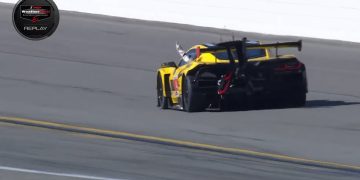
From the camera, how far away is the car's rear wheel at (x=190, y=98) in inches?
776

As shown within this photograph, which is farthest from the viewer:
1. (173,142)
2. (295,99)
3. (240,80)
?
(295,99)

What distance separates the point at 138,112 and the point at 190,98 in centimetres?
127

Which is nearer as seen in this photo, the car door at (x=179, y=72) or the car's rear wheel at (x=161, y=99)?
the car door at (x=179, y=72)

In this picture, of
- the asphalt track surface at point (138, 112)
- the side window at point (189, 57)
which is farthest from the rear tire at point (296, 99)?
the side window at point (189, 57)

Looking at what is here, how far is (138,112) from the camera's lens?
20.7 metres

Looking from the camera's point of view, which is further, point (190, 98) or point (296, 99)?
point (296, 99)

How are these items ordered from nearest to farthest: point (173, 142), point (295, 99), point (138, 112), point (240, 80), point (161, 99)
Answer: point (173, 142) → point (240, 80) → point (295, 99) → point (138, 112) → point (161, 99)

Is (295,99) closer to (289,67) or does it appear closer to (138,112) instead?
(289,67)

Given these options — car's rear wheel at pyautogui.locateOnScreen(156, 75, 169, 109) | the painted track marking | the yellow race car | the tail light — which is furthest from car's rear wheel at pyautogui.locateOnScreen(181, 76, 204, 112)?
the painted track marking

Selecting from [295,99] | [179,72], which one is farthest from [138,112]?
[295,99]
